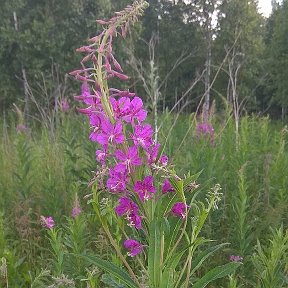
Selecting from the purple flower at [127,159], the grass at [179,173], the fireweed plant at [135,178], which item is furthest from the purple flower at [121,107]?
the grass at [179,173]

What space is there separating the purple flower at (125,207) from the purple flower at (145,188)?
0.22 ft

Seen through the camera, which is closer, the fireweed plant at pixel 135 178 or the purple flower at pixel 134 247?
the fireweed plant at pixel 135 178

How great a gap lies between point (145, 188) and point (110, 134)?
0.20 m

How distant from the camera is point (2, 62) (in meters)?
16.9

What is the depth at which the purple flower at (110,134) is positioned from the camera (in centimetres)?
144

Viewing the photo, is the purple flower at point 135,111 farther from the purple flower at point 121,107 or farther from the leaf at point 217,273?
the leaf at point 217,273

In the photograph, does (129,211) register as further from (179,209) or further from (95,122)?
(95,122)

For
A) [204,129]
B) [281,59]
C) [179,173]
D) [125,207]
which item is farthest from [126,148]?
[281,59]

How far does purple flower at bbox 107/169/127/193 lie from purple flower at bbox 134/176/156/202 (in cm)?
4

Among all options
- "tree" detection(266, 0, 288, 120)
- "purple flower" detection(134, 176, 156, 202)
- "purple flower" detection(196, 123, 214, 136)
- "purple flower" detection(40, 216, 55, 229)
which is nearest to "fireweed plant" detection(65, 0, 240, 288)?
"purple flower" detection(134, 176, 156, 202)

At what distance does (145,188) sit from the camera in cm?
146

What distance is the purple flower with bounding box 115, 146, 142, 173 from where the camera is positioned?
4.74 ft

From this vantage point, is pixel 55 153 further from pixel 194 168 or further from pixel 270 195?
pixel 270 195

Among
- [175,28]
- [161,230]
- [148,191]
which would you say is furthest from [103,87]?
[175,28]
